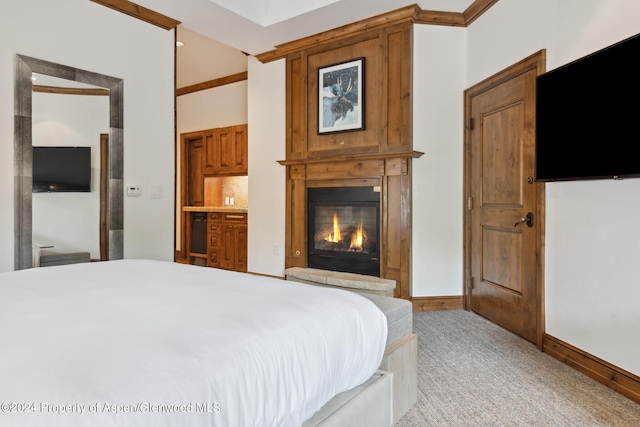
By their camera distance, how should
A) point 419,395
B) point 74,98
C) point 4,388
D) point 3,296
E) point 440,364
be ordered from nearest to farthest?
point 4,388 < point 3,296 < point 419,395 < point 440,364 < point 74,98

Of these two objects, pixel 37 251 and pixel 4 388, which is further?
pixel 37 251

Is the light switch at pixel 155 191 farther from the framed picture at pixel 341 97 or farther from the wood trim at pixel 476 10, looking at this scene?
the wood trim at pixel 476 10

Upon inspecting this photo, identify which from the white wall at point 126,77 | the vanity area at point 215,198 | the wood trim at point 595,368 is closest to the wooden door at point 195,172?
the vanity area at point 215,198

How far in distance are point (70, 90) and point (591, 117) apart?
12.2 feet

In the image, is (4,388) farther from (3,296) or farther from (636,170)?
(636,170)

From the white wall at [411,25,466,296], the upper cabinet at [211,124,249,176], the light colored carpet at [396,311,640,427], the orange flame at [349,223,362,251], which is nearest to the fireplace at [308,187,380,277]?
the orange flame at [349,223,362,251]

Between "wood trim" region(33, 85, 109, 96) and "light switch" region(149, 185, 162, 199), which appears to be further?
"light switch" region(149, 185, 162, 199)

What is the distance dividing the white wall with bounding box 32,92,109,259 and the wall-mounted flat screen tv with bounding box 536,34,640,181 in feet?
11.3

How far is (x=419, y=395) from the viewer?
7.17 feet

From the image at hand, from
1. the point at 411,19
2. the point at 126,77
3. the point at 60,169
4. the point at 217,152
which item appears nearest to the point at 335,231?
the point at 411,19

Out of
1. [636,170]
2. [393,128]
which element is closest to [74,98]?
[393,128]

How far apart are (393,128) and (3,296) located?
3.42 metres

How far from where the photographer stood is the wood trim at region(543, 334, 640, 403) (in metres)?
2.16

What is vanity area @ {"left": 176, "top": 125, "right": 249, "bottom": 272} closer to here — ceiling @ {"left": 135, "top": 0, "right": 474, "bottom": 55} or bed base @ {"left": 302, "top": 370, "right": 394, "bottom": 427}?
ceiling @ {"left": 135, "top": 0, "right": 474, "bottom": 55}
